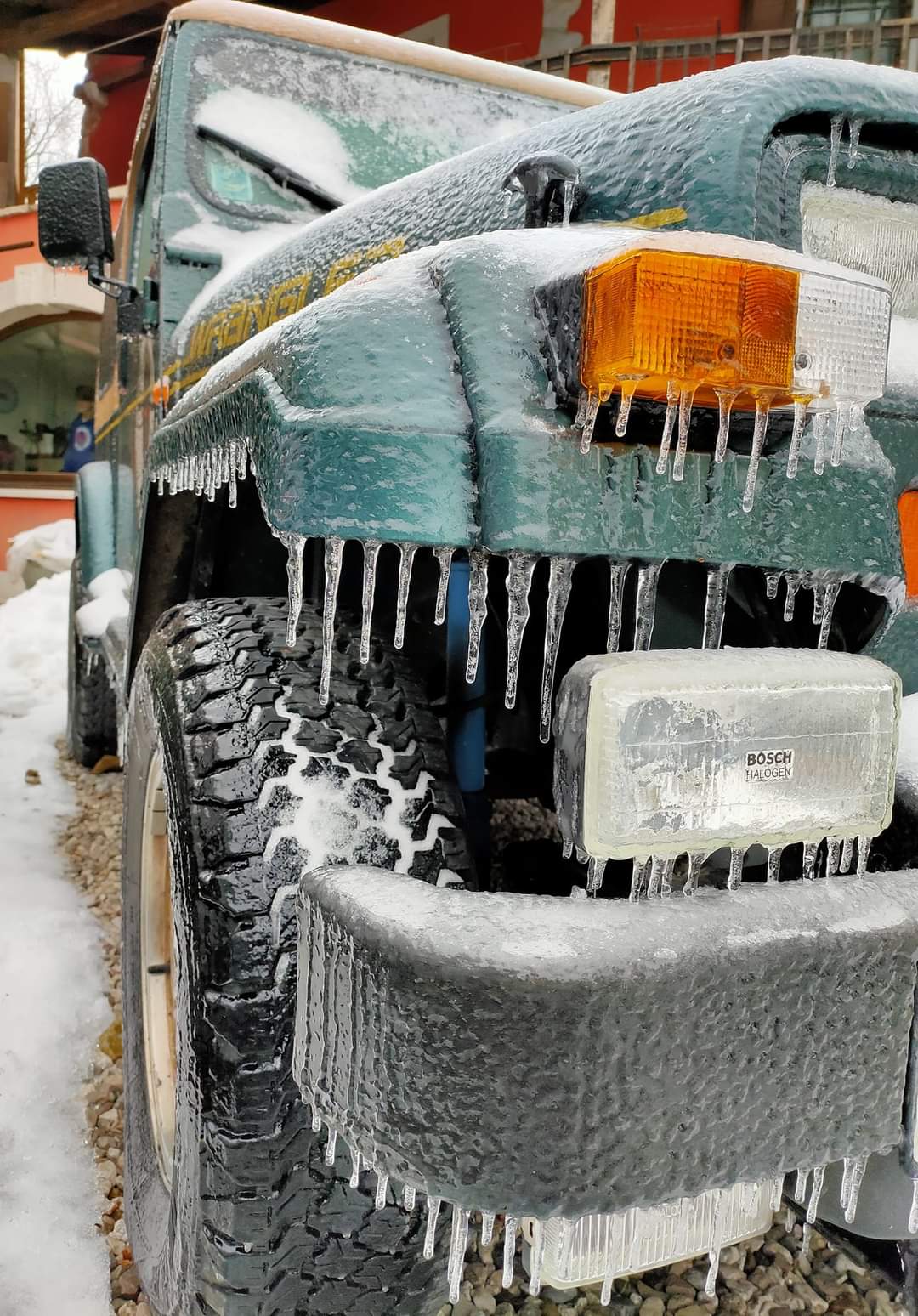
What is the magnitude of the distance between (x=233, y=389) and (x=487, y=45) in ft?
35.4

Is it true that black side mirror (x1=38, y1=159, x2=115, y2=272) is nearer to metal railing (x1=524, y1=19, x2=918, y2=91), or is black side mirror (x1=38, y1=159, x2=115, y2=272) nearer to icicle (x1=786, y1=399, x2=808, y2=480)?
icicle (x1=786, y1=399, x2=808, y2=480)

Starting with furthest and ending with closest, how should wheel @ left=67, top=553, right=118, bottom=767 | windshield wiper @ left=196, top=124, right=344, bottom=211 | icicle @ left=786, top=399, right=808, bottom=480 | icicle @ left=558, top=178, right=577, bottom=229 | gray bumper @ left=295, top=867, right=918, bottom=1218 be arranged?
wheel @ left=67, top=553, right=118, bottom=767 → windshield wiper @ left=196, top=124, right=344, bottom=211 → icicle @ left=558, top=178, right=577, bottom=229 → icicle @ left=786, top=399, right=808, bottom=480 → gray bumper @ left=295, top=867, right=918, bottom=1218

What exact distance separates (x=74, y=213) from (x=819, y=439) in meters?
2.31

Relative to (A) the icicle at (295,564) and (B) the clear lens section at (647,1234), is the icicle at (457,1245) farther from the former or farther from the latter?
(A) the icicle at (295,564)

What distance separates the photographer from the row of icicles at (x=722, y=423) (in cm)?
82

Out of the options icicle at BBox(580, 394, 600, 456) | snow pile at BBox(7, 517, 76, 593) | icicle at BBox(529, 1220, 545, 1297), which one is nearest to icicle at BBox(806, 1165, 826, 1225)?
icicle at BBox(529, 1220, 545, 1297)

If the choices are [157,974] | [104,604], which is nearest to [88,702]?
[104,604]

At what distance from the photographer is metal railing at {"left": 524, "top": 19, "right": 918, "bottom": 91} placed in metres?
8.66

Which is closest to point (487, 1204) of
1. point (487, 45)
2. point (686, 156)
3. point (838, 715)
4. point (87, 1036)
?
point (838, 715)

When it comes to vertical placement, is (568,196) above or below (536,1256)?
above

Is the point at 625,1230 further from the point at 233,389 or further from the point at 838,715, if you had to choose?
the point at 233,389

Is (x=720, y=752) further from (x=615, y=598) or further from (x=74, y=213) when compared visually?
(x=74, y=213)

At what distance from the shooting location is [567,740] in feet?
2.69

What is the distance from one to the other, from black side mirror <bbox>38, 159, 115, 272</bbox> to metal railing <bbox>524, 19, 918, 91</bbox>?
7.44 metres
